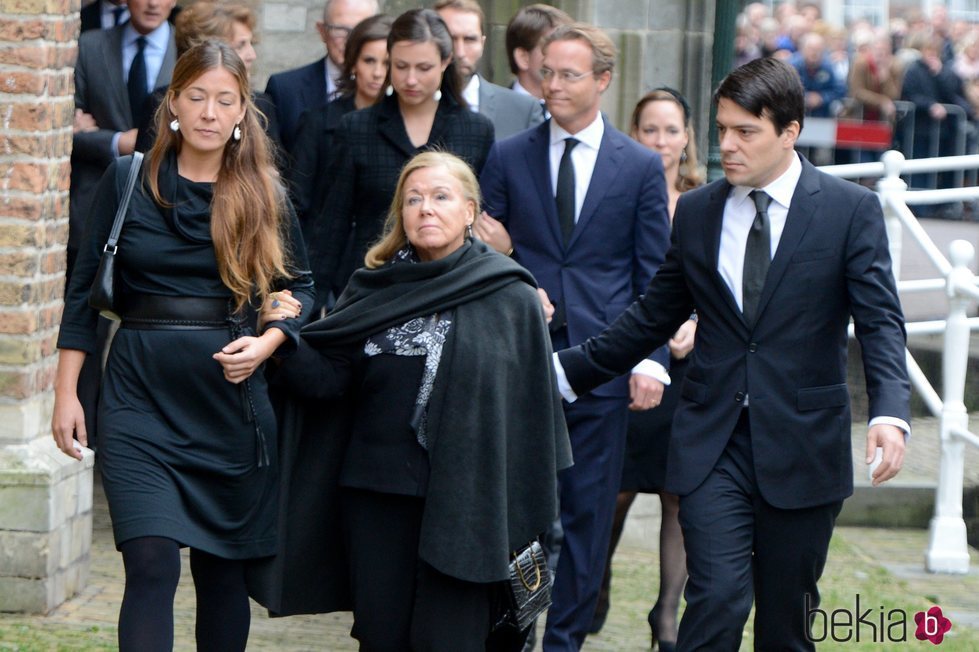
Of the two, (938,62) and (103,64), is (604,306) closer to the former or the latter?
(103,64)

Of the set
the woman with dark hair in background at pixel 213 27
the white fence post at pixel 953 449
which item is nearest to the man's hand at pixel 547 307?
the woman with dark hair in background at pixel 213 27

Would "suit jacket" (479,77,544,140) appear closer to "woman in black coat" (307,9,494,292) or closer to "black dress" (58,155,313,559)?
"woman in black coat" (307,9,494,292)

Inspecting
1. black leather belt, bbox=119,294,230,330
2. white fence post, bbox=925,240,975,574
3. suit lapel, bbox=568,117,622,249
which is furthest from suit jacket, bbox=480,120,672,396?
white fence post, bbox=925,240,975,574

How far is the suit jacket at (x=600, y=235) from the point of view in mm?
6297

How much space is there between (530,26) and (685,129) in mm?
1172

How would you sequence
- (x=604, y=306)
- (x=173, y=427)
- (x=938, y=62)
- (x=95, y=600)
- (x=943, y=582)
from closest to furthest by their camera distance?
(x=173, y=427) → (x=604, y=306) → (x=95, y=600) → (x=943, y=582) → (x=938, y=62)

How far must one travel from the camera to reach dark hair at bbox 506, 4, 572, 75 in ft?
25.9

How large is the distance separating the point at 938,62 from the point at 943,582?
515 inches

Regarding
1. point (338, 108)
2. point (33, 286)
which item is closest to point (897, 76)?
point (338, 108)

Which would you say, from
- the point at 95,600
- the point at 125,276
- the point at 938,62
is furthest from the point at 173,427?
the point at 938,62

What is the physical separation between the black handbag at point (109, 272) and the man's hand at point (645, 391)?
199 centimetres

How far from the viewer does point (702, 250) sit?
5156 millimetres

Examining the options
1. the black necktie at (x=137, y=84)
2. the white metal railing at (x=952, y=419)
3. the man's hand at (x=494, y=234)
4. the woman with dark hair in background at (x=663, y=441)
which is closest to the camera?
the man's hand at (x=494, y=234)

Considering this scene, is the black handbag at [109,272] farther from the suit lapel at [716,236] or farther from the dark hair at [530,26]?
the dark hair at [530,26]
